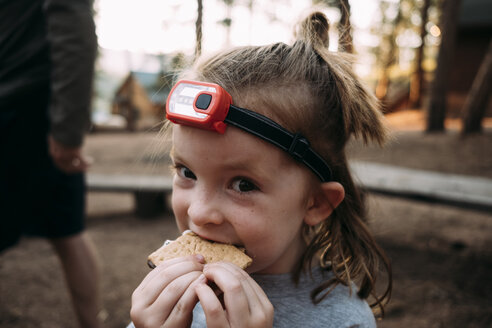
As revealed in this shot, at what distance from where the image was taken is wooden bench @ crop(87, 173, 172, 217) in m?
5.88

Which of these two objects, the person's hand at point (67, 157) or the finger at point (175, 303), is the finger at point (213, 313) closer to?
the finger at point (175, 303)

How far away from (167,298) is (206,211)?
0.96 ft

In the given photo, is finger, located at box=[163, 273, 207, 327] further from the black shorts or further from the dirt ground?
the black shorts

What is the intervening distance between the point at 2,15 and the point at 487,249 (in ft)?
17.4

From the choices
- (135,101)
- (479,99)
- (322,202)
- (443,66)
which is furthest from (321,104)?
(135,101)

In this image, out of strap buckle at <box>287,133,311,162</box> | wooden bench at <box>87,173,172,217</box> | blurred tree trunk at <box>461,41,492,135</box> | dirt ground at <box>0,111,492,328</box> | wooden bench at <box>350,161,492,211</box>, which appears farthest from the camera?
blurred tree trunk at <box>461,41,492,135</box>

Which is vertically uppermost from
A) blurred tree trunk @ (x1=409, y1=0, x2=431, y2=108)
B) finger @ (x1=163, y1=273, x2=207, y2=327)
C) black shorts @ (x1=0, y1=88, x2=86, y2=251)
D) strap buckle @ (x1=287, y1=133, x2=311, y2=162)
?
strap buckle @ (x1=287, y1=133, x2=311, y2=162)

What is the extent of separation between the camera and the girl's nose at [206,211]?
3.98 feet

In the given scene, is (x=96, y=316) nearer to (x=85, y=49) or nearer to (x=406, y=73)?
(x=85, y=49)

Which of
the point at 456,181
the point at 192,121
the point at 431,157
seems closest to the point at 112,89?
the point at 431,157

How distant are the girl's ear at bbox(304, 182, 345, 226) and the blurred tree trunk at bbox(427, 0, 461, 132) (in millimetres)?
11095

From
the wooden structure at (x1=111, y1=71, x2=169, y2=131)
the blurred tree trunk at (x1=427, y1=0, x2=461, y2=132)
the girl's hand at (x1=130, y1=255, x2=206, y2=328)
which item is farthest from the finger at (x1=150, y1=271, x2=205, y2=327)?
the wooden structure at (x1=111, y1=71, x2=169, y2=131)

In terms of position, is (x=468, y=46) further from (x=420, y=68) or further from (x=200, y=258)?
(x=200, y=258)

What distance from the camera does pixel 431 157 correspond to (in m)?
8.92
